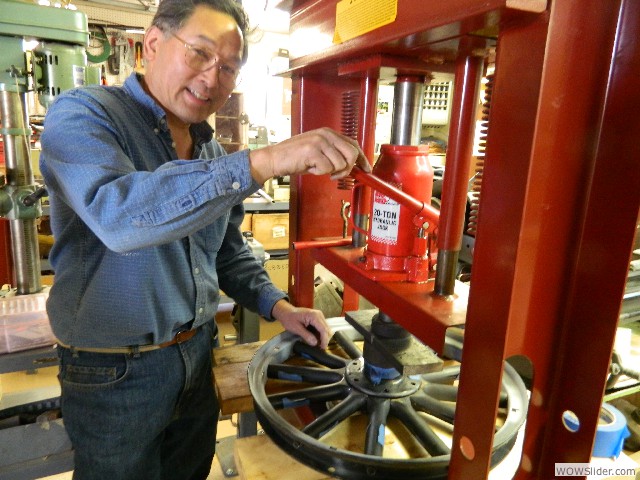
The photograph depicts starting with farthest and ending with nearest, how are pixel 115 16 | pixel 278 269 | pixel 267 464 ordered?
pixel 115 16 < pixel 278 269 < pixel 267 464

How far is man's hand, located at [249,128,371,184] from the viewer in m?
0.66

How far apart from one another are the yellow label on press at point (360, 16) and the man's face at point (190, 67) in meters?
0.32

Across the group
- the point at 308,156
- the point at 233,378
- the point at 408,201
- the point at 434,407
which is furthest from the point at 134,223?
the point at 434,407

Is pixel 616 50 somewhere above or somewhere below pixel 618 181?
above

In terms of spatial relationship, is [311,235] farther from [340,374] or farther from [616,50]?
[616,50]

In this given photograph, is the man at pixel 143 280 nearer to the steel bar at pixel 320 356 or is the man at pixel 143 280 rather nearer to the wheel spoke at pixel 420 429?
the steel bar at pixel 320 356

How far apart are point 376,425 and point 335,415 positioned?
0.07 meters

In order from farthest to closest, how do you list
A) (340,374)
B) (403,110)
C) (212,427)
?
(212,427), (340,374), (403,110)

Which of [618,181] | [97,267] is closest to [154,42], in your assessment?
[97,267]

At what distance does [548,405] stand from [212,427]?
1.05 meters

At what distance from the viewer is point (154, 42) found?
39.2 inches

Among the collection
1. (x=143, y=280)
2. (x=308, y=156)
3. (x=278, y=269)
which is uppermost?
(x=308, y=156)

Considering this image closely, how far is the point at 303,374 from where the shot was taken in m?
0.94

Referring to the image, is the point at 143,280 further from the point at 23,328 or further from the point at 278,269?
the point at 278,269
